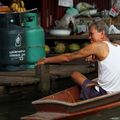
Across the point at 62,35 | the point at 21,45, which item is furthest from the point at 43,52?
the point at 62,35

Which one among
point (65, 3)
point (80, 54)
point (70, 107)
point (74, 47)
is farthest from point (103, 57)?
point (65, 3)

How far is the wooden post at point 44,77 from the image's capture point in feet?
36.4

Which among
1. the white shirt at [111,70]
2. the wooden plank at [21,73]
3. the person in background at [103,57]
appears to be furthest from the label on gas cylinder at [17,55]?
the white shirt at [111,70]

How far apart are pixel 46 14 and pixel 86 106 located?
24.8 feet

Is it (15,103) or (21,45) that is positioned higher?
(21,45)

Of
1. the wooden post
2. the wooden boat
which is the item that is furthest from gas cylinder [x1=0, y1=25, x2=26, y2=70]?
the wooden boat

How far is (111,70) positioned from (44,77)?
2897 millimetres

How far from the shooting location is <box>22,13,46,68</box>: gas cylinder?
512 inches

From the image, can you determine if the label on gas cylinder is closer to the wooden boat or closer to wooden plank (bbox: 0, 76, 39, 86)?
wooden plank (bbox: 0, 76, 39, 86)

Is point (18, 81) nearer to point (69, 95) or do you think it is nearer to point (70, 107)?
point (69, 95)

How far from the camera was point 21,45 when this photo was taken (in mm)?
12867

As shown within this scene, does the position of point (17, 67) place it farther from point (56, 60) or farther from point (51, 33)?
point (56, 60)

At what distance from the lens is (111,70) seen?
8.60 m

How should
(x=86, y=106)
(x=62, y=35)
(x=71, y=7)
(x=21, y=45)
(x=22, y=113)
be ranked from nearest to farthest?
(x=86, y=106)
(x=22, y=113)
(x=21, y=45)
(x=62, y=35)
(x=71, y=7)
